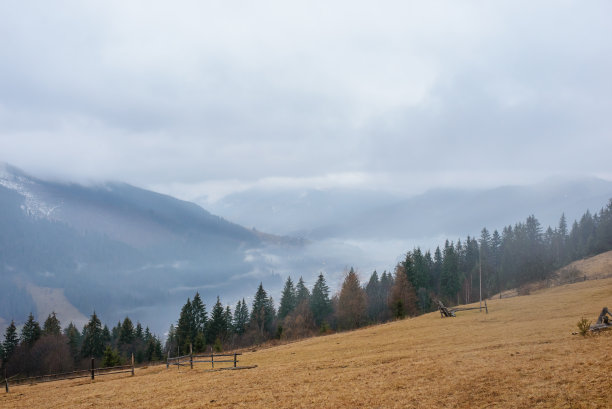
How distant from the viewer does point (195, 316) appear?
10212 cm

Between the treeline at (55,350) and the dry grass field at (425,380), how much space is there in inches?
2159

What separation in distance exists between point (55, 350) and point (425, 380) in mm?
93544

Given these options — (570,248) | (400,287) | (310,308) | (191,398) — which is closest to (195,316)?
(310,308)

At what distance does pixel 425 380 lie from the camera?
20328 millimetres

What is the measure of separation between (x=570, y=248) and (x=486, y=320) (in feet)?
362

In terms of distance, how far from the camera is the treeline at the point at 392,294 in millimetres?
91812

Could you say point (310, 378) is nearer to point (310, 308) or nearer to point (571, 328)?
point (571, 328)

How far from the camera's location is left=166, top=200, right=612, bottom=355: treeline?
301 ft

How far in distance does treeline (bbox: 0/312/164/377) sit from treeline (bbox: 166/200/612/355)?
38.6ft

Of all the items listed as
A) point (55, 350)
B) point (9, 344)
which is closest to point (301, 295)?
point (55, 350)

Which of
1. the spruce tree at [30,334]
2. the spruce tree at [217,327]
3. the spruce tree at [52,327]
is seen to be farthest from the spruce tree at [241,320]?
the spruce tree at [30,334]

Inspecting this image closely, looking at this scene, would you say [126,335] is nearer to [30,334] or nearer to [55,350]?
[30,334]

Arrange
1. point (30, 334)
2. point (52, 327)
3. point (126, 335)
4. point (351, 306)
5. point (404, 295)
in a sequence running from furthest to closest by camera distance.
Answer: point (126, 335) → point (52, 327) → point (30, 334) → point (404, 295) → point (351, 306)

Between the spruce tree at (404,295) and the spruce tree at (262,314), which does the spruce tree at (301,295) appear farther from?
the spruce tree at (404,295)
